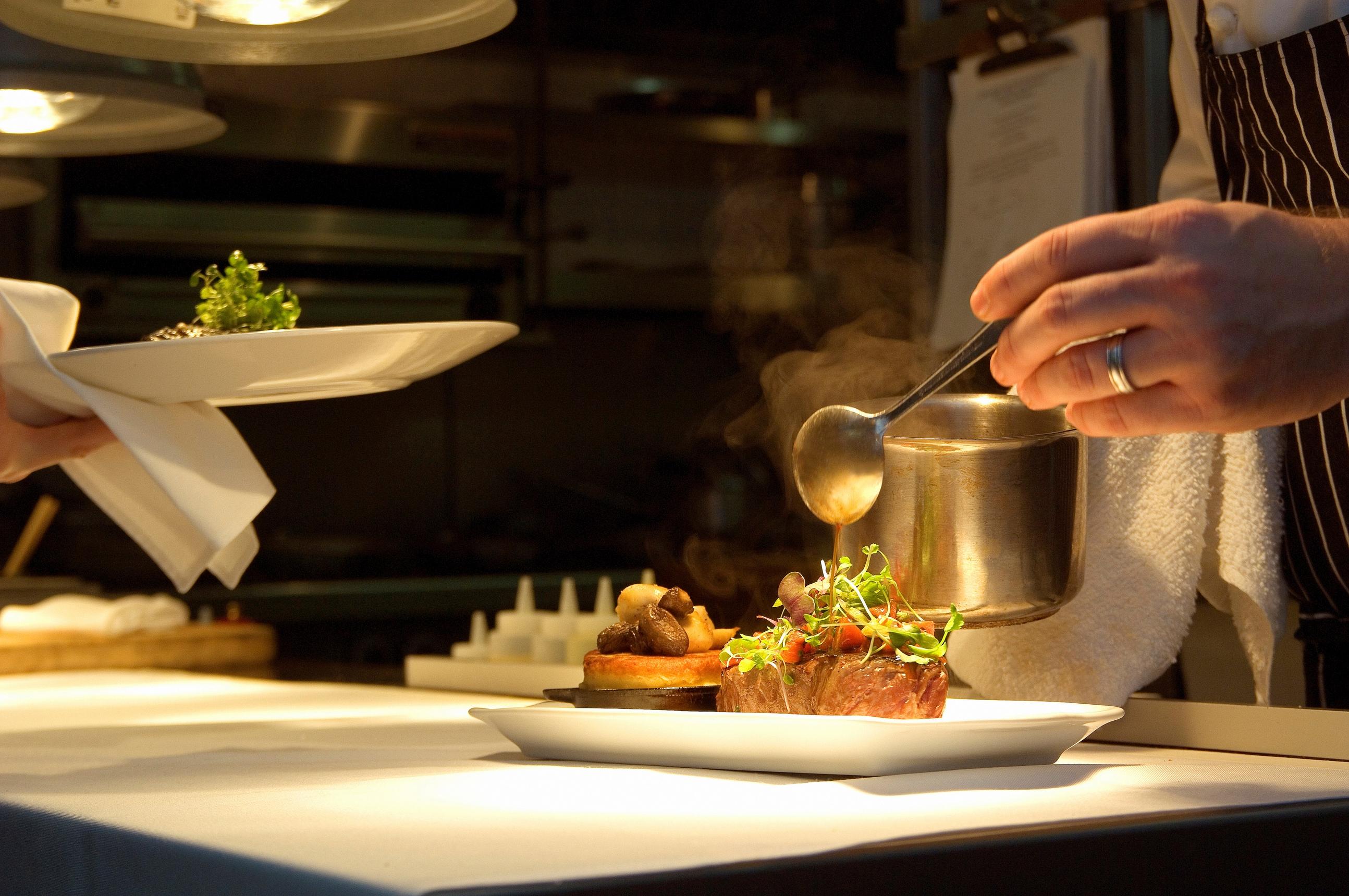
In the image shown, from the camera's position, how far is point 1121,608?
1200 millimetres

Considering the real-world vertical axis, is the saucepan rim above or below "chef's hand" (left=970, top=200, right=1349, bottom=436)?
below

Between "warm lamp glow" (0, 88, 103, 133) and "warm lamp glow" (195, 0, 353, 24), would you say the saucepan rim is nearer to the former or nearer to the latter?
"warm lamp glow" (195, 0, 353, 24)

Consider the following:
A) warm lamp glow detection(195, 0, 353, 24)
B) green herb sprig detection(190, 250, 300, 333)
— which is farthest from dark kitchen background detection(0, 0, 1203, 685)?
warm lamp glow detection(195, 0, 353, 24)

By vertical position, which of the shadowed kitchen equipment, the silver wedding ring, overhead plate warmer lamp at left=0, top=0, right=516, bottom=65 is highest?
overhead plate warmer lamp at left=0, top=0, right=516, bottom=65

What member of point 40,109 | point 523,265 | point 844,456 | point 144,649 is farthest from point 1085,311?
point 523,265

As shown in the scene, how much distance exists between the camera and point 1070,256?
0.84 meters

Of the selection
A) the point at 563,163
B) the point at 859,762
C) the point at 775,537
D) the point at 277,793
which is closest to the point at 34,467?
the point at 277,793


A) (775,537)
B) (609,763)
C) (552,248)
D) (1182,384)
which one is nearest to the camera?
(1182,384)

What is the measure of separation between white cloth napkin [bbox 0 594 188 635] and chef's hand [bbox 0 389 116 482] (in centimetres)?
70

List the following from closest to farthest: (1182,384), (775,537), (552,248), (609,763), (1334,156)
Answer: (1182,384) → (609,763) → (1334,156) → (775,537) → (552,248)

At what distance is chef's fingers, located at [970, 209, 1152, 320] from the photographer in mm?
826

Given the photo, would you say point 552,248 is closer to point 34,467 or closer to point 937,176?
point 937,176

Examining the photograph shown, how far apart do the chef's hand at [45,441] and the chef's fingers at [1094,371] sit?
89cm

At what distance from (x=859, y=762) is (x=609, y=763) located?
0.19 meters
